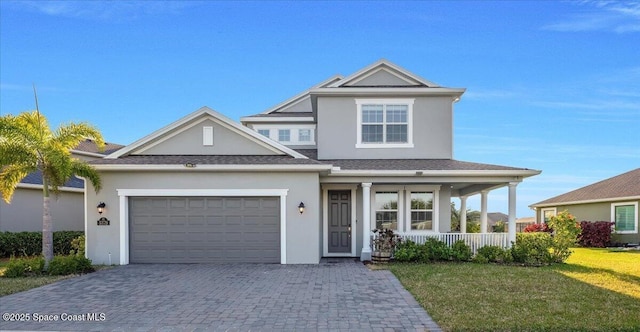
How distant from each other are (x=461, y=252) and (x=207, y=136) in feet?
29.4

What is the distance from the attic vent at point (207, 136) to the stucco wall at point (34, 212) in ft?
21.2

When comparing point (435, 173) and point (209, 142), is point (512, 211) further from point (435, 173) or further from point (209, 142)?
point (209, 142)

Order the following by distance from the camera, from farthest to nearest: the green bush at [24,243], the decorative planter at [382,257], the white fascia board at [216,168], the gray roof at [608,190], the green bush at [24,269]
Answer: the gray roof at [608,190], the green bush at [24,243], the decorative planter at [382,257], the white fascia board at [216,168], the green bush at [24,269]

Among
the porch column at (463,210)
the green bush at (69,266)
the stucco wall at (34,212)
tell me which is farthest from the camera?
the porch column at (463,210)

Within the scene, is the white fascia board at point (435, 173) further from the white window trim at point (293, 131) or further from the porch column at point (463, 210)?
the white window trim at point (293, 131)

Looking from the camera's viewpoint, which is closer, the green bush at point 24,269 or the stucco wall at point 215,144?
the green bush at point 24,269

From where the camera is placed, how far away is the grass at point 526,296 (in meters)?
6.40

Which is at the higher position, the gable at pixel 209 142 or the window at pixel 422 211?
the gable at pixel 209 142

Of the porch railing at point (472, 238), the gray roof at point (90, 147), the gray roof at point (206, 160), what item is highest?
the gray roof at point (90, 147)

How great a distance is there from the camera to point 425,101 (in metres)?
15.1

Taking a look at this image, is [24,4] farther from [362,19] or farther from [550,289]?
[550,289]

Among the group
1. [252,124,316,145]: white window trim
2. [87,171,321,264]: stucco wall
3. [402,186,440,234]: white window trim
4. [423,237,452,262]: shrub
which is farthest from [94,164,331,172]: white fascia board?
[252,124,316,145]: white window trim

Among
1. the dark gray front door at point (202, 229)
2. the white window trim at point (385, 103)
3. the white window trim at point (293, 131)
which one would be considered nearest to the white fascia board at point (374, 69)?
the white window trim at point (385, 103)

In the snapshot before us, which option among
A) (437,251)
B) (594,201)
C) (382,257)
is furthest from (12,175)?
(594,201)
